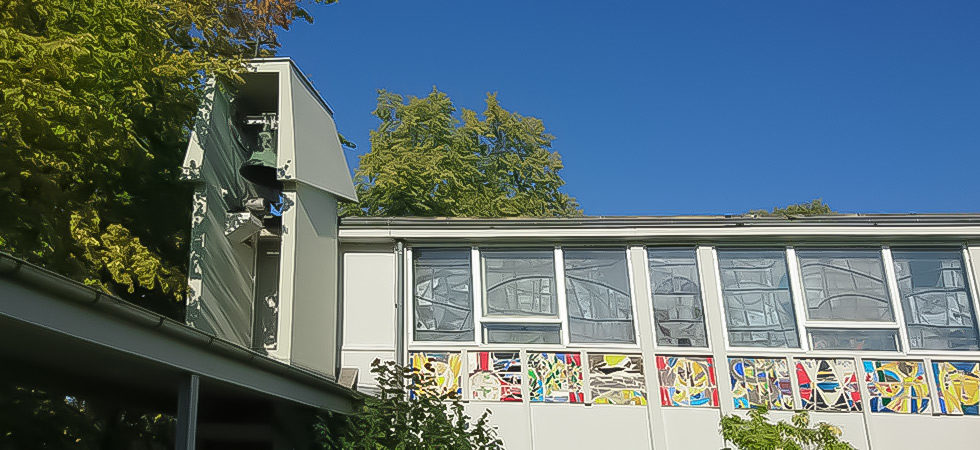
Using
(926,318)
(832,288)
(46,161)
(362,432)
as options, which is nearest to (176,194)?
(46,161)

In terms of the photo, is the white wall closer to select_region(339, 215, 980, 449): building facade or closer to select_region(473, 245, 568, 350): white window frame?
select_region(339, 215, 980, 449): building facade

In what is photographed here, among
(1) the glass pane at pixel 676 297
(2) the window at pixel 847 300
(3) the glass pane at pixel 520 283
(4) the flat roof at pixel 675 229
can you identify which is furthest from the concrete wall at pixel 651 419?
(4) the flat roof at pixel 675 229

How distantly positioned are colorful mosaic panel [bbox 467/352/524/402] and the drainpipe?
0.81 meters

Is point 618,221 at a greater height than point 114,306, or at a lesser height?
greater

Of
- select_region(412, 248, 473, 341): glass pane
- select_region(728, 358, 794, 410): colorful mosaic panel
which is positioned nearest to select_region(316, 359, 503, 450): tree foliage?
select_region(412, 248, 473, 341): glass pane

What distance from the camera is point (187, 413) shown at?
5199mm

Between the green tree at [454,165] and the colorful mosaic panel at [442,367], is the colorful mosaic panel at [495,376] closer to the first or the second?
the colorful mosaic panel at [442,367]

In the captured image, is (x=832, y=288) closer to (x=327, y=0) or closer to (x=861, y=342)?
(x=861, y=342)

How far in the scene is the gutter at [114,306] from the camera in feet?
11.9

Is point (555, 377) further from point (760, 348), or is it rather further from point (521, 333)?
point (760, 348)

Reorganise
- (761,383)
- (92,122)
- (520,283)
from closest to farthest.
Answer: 1. (92,122)
2. (761,383)
3. (520,283)

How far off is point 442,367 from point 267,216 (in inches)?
108

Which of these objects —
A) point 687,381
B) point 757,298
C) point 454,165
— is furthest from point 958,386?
point 454,165

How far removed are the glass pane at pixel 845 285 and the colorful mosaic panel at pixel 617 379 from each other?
7.33 feet
